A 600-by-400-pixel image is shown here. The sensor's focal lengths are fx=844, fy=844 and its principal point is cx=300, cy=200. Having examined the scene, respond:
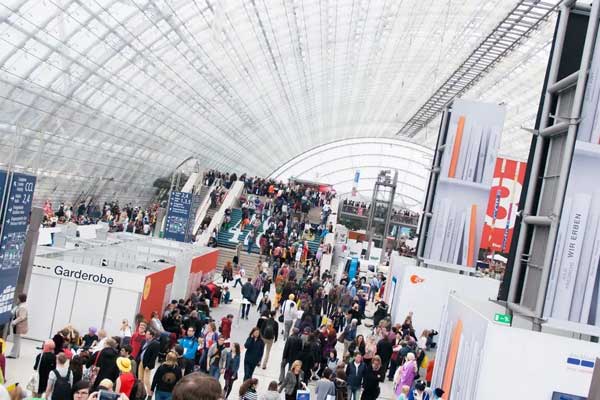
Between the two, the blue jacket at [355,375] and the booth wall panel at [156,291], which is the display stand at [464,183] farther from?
the blue jacket at [355,375]

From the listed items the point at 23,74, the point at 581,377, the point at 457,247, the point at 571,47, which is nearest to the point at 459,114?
the point at 457,247

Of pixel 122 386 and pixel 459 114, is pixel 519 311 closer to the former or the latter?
pixel 122 386

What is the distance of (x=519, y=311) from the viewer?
1228 centimetres

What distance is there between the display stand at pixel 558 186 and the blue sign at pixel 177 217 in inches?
861

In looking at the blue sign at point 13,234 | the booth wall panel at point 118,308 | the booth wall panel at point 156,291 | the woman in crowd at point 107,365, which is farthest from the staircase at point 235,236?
the woman in crowd at point 107,365

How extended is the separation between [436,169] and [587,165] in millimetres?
14385

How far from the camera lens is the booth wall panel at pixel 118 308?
18922 millimetres

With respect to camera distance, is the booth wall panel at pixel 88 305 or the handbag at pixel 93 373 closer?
the handbag at pixel 93 373

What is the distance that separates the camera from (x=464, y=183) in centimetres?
2442

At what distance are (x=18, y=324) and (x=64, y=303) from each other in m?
2.89

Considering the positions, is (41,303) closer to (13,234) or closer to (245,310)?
(13,234)

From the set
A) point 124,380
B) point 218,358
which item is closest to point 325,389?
point 218,358

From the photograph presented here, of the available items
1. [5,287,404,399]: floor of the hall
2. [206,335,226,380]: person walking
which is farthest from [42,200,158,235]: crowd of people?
[206,335,226,380]: person walking

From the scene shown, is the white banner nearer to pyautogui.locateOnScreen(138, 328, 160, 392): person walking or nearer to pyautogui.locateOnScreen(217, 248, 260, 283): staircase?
pyautogui.locateOnScreen(138, 328, 160, 392): person walking
